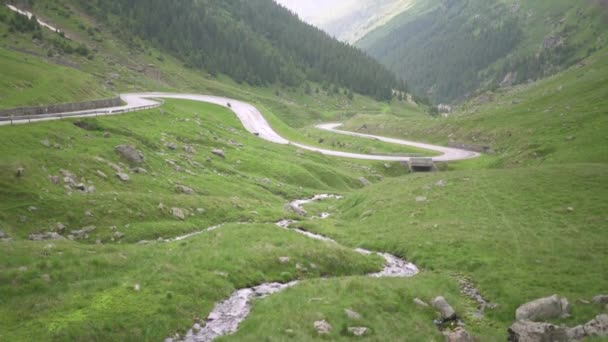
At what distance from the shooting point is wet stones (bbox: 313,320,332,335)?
21.7 m

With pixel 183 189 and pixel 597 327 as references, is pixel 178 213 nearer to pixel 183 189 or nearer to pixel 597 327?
pixel 183 189

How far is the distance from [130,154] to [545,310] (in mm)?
45129

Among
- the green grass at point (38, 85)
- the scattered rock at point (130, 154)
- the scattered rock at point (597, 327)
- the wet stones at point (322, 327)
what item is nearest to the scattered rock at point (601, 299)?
the scattered rock at point (597, 327)

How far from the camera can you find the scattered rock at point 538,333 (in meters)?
20.2

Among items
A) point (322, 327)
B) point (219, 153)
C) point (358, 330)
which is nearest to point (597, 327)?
point (358, 330)

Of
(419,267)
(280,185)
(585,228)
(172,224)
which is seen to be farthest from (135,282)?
(280,185)

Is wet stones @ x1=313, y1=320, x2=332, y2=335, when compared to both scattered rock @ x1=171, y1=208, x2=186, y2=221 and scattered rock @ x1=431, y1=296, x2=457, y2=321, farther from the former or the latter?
scattered rock @ x1=171, y1=208, x2=186, y2=221

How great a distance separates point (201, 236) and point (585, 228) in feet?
103

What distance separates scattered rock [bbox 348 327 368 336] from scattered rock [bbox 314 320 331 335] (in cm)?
111

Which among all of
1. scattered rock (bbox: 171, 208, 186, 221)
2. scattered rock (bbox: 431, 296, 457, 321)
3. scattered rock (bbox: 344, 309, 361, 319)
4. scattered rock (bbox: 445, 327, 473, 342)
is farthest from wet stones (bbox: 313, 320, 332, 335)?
scattered rock (bbox: 171, 208, 186, 221)

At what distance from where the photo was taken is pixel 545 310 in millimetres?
23125

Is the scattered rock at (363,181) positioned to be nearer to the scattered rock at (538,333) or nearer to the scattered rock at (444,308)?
→ the scattered rock at (444,308)

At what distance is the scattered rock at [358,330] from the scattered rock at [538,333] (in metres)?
7.38

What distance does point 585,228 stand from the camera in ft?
115
